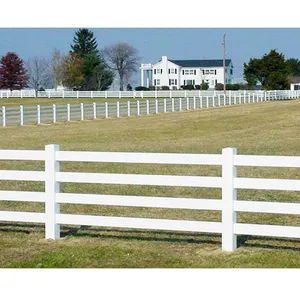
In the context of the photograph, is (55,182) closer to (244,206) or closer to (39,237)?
(39,237)

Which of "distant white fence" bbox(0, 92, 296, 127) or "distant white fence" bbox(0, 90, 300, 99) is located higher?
"distant white fence" bbox(0, 90, 300, 99)

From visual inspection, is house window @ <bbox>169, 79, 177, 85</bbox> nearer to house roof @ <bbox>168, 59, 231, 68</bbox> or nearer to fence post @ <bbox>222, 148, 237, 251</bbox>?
house roof @ <bbox>168, 59, 231, 68</bbox>

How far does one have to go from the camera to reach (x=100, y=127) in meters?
37.4

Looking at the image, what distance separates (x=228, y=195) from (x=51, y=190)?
2436 millimetres

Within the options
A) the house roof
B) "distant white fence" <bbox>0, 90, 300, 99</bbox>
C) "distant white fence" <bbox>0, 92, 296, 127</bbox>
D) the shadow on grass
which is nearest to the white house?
the house roof

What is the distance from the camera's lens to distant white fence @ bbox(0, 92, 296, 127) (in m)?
42.3

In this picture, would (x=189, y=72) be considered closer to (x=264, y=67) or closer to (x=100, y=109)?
(x=264, y=67)

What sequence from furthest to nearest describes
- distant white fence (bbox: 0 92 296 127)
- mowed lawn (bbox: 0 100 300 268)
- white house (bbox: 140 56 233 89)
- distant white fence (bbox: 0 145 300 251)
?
white house (bbox: 140 56 233 89) < distant white fence (bbox: 0 92 296 127) < distant white fence (bbox: 0 145 300 251) < mowed lawn (bbox: 0 100 300 268)

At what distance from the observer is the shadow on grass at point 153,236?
10.3 metres

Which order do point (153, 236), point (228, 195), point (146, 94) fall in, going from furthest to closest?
point (146, 94), point (153, 236), point (228, 195)

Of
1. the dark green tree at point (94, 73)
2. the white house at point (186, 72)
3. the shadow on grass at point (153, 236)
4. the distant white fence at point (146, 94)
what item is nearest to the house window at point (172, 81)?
the white house at point (186, 72)

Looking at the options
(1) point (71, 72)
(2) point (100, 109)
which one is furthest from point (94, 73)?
(2) point (100, 109)

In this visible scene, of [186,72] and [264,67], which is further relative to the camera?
[186,72]

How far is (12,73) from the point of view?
A: 11475 cm
